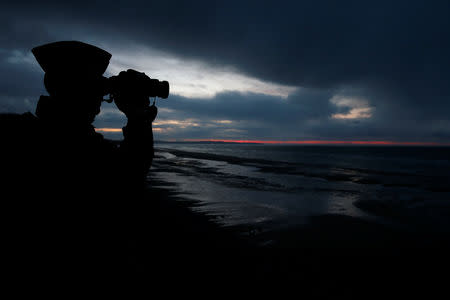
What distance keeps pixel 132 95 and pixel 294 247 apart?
4460 mm

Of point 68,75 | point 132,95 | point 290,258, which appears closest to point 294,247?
point 290,258

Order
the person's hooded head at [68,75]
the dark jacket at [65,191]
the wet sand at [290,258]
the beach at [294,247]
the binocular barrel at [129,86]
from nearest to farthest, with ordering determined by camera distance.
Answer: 1. the dark jacket at [65,191]
2. the person's hooded head at [68,75]
3. the binocular barrel at [129,86]
4. the wet sand at [290,258]
5. the beach at [294,247]

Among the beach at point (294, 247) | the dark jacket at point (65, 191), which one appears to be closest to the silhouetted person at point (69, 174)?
the dark jacket at point (65, 191)

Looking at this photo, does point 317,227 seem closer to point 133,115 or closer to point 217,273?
point 217,273

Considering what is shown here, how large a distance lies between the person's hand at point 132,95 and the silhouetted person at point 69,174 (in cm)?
6

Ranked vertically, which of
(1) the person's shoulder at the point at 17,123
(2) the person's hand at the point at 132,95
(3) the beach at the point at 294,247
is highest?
(2) the person's hand at the point at 132,95

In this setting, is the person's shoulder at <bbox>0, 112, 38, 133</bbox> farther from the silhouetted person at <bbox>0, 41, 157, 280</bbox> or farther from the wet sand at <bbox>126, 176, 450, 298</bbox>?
the wet sand at <bbox>126, 176, 450, 298</bbox>

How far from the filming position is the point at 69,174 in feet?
4.33

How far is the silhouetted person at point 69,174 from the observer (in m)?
1.22

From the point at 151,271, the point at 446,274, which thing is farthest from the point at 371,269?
the point at 151,271

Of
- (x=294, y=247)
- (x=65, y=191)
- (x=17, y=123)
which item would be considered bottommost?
(x=294, y=247)

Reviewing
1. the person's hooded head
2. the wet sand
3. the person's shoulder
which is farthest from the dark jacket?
the wet sand

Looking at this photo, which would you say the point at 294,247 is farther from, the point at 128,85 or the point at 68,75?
the point at 68,75

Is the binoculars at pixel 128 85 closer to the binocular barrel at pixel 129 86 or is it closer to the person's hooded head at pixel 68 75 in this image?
the binocular barrel at pixel 129 86
